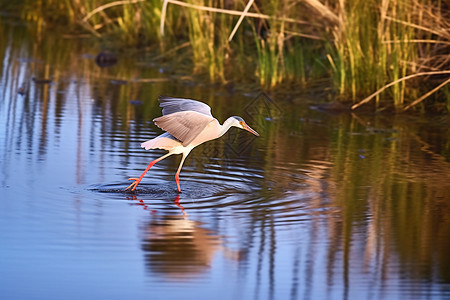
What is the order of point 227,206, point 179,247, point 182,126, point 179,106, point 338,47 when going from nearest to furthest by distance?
point 179,247 → point 227,206 → point 182,126 → point 179,106 → point 338,47

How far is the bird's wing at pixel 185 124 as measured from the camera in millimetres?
6824

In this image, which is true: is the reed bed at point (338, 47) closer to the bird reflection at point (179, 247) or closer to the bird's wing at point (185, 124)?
the bird's wing at point (185, 124)

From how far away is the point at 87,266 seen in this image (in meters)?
5.01

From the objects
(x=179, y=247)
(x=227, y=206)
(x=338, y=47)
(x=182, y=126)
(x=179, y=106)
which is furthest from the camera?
(x=338, y=47)

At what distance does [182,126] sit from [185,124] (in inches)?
1.1

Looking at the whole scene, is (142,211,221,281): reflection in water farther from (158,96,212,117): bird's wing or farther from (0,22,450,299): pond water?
(158,96,212,117): bird's wing

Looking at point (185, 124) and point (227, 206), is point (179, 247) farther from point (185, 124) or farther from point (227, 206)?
point (185, 124)

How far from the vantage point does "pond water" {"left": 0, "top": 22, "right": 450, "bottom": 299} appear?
16.0ft

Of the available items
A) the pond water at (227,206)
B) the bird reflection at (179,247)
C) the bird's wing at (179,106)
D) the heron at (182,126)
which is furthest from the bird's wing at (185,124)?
the bird reflection at (179,247)

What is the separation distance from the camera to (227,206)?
6512 millimetres

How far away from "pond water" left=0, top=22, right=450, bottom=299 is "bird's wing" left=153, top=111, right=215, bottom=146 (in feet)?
1.40

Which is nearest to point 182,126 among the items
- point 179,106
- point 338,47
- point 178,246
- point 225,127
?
point 179,106

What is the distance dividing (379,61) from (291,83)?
1.93 meters

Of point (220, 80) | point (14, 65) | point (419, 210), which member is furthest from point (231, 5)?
point (419, 210)
